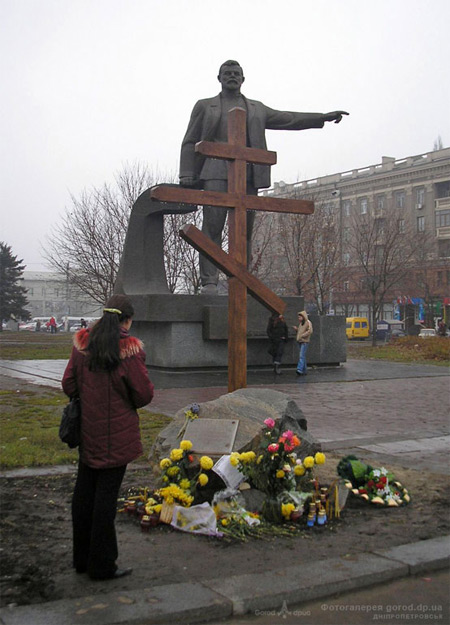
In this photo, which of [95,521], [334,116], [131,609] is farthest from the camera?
[334,116]

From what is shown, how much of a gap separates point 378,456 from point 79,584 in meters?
4.09

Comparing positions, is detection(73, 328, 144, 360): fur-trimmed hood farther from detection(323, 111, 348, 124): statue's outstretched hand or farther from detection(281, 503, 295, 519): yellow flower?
detection(323, 111, 348, 124): statue's outstretched hand

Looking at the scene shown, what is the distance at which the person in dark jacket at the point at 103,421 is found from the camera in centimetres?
394

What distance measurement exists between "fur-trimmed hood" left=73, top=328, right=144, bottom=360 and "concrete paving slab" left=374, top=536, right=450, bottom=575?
1.94 m

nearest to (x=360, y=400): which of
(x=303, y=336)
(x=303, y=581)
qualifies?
(x=303, y=336)

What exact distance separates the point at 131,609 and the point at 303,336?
11.7 metres

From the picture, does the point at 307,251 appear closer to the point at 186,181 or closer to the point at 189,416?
the point at 186,181

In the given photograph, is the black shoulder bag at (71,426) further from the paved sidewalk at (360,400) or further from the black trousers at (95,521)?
the paved sidewalk at (360,400)

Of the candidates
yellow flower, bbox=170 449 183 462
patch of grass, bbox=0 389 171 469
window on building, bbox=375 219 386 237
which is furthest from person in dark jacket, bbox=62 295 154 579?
window on building, bbox=375 219 386 237

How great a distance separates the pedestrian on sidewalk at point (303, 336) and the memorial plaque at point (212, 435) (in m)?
9.56

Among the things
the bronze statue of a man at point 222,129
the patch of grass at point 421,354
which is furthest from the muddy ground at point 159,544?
the patch of grass at point 421,354

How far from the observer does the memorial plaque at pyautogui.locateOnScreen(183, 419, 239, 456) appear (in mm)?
Answer: 5107

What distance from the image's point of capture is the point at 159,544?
443cm

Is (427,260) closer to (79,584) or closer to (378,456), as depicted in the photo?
(378,456)
